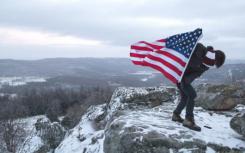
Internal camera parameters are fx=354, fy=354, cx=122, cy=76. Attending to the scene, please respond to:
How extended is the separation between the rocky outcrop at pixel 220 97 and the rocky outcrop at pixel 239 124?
9.94ft

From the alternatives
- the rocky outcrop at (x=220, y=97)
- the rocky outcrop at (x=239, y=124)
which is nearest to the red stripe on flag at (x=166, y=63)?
the rocky outcrop at (x=239, y=124)

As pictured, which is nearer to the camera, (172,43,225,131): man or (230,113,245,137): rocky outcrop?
(172,43,225,131): man

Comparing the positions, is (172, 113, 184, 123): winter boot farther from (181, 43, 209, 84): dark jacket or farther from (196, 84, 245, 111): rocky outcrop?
(196, 84, 245, 111): rocky outcrop

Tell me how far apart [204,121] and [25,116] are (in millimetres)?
68774

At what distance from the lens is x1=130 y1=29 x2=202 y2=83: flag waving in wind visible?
9.72 meters

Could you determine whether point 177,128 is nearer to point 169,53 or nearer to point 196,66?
point 196,66

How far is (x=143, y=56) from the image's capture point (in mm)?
10867

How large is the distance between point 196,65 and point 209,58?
0.40m

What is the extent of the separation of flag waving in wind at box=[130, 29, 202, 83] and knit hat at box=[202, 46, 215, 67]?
1.36 feet

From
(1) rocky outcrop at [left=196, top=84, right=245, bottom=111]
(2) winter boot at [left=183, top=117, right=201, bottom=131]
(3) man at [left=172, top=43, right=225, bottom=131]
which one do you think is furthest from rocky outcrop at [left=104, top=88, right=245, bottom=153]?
(1) rocky outcrop at [left=196, top=84, right=245, bottom=111]

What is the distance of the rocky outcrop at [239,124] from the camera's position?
Answer: 10081 mm

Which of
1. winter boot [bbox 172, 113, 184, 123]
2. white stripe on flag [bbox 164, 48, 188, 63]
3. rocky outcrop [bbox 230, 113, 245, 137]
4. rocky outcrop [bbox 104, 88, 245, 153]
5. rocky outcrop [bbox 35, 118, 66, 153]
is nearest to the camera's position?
rocky outcrop [bbox 104, 88, 245, 153]

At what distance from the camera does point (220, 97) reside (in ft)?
45.4

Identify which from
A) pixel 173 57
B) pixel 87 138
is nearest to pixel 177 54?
pixel 173 57
